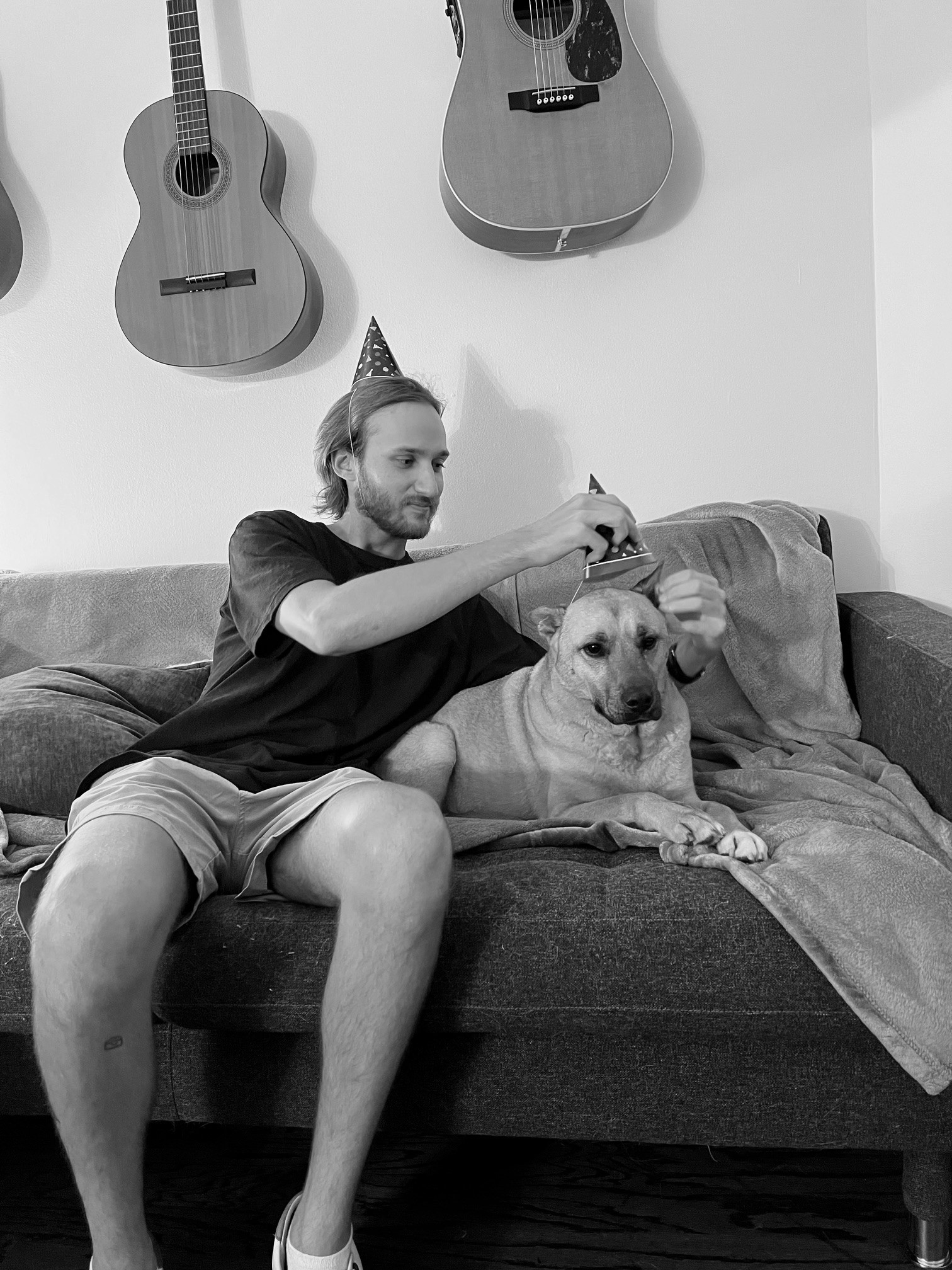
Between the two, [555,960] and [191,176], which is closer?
[555,960]

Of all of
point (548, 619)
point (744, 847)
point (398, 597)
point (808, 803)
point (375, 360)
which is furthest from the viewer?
point (375, 360)

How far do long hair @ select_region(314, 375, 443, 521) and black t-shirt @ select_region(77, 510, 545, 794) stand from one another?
0.18 m

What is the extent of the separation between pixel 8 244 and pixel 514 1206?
2.84 m

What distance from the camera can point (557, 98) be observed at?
2.50 metres

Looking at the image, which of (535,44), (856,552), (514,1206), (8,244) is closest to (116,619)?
(8,244)

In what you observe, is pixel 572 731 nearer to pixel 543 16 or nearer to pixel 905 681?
pixel 905 681

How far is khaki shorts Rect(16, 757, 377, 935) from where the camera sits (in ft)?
4.63

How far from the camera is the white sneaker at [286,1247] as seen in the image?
4.21ft

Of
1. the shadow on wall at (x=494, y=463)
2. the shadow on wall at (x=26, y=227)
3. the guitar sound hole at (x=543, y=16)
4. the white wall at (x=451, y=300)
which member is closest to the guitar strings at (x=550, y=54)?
the guitar sound hole at (x=543, y=16)

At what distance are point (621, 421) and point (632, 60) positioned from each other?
0.92 meters

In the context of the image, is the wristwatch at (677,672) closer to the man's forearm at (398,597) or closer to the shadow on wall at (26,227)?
the man's forearm at (398,597)

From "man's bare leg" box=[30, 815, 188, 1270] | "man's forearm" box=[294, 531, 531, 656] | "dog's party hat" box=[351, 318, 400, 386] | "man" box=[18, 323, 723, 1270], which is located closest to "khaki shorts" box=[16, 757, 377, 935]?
"man" box=[18, 323, 723, 1270]

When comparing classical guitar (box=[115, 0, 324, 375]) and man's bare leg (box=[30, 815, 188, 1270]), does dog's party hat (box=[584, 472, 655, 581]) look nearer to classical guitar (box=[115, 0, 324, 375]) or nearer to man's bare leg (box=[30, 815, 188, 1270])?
man's bare leg (box=[30, 815, 188, 1270])

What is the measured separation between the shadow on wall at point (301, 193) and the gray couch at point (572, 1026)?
72.8 inches
